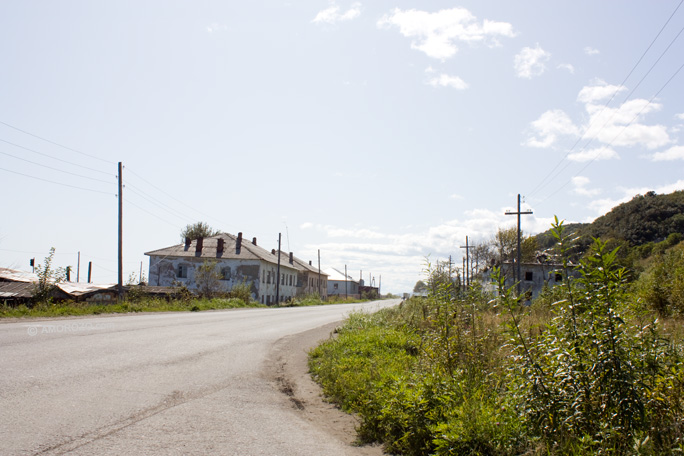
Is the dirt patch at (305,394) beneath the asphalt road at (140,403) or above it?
beneath

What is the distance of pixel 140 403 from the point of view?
5.55m

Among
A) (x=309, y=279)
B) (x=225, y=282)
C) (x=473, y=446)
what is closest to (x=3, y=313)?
(x=473, y=446)

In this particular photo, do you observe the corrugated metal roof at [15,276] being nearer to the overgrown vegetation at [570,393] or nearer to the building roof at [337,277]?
the overgrown vegetation at [570,393]

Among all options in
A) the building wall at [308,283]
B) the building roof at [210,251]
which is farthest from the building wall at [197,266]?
the building wall at [308,283]

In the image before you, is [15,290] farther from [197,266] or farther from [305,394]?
[305,394]

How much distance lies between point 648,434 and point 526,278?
54207mm

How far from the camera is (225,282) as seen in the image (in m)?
52.2

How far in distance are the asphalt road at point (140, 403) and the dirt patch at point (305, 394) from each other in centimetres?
16

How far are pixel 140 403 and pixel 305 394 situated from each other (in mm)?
2458

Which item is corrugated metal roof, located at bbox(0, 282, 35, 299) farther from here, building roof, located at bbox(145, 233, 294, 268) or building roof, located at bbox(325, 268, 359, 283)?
building roof, located at bbox(325, 268, 359, 283)

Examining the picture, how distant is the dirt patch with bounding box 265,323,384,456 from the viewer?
17.2ft

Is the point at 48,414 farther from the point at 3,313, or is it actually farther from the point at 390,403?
the point at 3,313

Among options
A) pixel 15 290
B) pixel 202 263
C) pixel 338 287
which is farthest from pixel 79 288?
pixel 338 287

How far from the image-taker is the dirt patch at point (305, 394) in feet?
17.2
